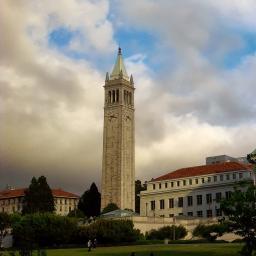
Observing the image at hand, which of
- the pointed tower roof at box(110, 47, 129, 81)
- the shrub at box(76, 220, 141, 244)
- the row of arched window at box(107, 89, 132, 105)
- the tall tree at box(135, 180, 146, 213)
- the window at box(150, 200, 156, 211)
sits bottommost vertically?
the shrub at box(76, 220, 141, 244)

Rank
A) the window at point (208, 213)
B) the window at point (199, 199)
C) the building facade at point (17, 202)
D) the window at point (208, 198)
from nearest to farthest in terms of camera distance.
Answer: the window at point (208, 213)
the window at point (208, 198)
the window at point (199, 199)
the building facade at point (17, 202)

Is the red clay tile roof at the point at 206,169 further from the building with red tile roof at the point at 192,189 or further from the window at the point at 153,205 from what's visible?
the window at the point at 153,205

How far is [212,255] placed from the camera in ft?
168

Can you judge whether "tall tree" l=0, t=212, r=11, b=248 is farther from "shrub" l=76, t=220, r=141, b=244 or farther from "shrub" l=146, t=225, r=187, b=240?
"shrub" l=146, t=225, r=187, b=240

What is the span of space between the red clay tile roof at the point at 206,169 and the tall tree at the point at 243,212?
3373 inches

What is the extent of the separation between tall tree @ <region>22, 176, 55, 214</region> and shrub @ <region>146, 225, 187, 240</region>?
1396 inches

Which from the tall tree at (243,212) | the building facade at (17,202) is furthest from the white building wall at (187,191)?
the tall tree at (243,212)

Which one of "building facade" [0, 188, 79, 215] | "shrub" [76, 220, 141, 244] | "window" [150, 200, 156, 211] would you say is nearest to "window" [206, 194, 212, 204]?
"window" [150, 200, 156, 211]

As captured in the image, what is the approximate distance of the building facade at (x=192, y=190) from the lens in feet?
412

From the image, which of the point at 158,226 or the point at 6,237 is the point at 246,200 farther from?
the point at 6,237

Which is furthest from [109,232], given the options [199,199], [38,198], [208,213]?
[199,199]

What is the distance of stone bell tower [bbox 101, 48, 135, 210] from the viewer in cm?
14862

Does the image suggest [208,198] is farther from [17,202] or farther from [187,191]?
[17,202]

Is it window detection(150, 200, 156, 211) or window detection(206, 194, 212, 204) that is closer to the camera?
window detection(206, 194, 212, 204)
